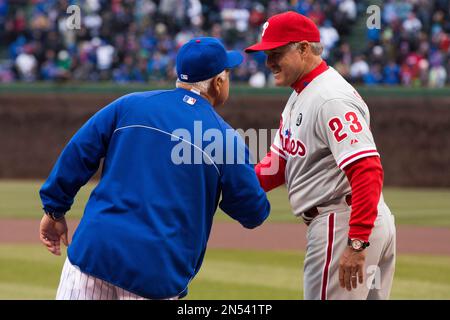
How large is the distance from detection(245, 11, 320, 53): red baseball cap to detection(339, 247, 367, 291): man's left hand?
3.59ft

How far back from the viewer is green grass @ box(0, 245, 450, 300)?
26.9 ft

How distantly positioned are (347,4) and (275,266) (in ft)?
46.7

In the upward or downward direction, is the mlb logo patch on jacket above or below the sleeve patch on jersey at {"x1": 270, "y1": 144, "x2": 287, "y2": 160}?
above

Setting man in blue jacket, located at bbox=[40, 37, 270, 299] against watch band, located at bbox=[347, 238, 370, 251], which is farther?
watch band, located at bbox=[347, 238, 370, 251]

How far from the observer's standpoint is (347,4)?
907 inches

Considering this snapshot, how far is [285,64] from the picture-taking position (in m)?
4.75

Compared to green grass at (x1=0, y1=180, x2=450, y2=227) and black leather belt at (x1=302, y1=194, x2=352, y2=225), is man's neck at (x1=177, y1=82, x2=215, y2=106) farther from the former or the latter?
green grass at (x1=0, y1=180, x2=450, y2=227)

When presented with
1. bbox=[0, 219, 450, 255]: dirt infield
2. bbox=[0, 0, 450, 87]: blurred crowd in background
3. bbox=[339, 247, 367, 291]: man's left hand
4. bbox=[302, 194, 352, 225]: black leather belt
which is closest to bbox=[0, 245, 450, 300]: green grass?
bbox=[0, 219, 450, 255]: dirt infield

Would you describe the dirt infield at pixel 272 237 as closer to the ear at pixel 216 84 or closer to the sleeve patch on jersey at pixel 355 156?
the sleeve patch on jersey at pixel 355 156

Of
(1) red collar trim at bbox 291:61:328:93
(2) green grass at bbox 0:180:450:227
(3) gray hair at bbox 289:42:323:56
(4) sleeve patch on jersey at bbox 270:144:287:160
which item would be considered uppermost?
(3) gray hair at bbox 289:42:323:56

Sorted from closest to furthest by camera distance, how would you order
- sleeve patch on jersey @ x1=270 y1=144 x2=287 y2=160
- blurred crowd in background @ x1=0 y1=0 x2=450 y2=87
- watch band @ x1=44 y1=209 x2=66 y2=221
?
watch band @ x1=44 y1=209 x2=66 y2=221 < sleeve patch on jersey @ x1=270 y1=144 x2=287 y2=160 < blurred crowd in background @ x1=0 y1=0 x2=450 y2=87

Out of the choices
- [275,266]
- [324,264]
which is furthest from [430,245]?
[324,264]

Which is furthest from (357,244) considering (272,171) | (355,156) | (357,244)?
(272,171)

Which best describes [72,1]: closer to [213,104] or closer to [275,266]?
[275,266]
